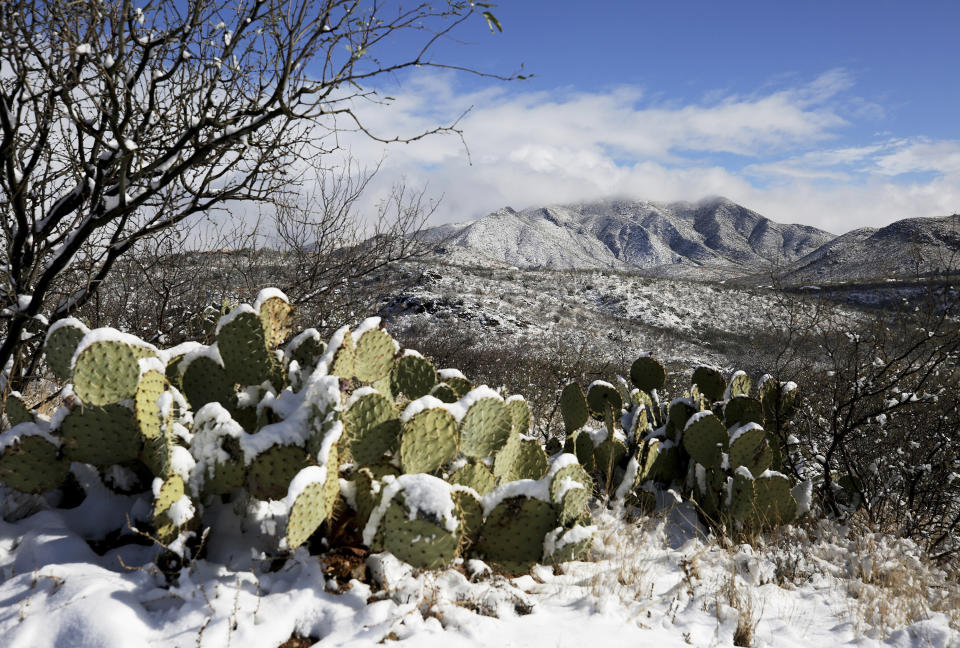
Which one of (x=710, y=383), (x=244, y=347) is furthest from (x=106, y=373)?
(x=710, y=383)

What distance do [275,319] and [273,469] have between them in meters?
0.81

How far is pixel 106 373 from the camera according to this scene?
2.10 metres

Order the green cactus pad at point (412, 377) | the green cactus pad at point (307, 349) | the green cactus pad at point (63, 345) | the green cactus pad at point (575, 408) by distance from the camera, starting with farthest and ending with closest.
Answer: the green cactus pad at point (575, 408), the green cactus pad at point (412, 377), the green cactus pad at point (307, 349), the green cactus pad at point (63, 345)

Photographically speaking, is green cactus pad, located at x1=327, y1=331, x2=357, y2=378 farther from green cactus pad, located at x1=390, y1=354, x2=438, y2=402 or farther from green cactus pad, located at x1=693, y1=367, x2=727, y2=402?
green cactus pad, located at x1=693, y1=367, x2=727, y2=402

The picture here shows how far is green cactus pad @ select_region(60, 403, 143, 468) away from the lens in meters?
2.13

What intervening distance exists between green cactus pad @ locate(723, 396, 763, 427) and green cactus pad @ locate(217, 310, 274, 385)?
328cm

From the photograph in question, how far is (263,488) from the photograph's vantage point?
2117mm

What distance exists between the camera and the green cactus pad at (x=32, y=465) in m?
2.04

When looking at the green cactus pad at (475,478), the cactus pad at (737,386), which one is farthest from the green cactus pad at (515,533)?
the cactus pad at (737,386)

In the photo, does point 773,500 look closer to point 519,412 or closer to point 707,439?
point 707,439

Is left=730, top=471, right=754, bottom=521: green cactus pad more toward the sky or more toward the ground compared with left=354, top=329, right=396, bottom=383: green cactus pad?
more toward the ground

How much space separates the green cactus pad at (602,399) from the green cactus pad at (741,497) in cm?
114

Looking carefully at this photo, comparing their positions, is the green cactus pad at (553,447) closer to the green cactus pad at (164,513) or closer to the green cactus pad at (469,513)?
the green cactus pad at (469,513)

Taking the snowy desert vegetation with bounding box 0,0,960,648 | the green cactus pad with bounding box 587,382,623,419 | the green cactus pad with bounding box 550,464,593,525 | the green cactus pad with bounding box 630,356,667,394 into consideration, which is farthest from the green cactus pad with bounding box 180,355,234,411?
the green cactus pad with bounding box 630,356,667,394
